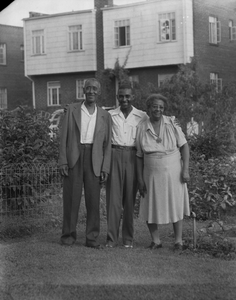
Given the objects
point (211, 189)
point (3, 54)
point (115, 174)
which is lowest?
point (211, 189)

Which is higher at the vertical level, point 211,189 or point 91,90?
point 91,90

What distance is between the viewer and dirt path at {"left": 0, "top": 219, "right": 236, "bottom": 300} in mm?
3812

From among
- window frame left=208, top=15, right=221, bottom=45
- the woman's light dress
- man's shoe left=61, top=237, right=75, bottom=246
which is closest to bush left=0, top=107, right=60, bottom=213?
man's shoe left=61, top=237, right=75, bottom=246

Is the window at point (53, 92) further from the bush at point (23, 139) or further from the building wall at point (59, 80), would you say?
the bush at point (23, 139)

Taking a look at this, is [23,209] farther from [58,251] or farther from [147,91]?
[147,91]

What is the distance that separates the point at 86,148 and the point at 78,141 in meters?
0.10

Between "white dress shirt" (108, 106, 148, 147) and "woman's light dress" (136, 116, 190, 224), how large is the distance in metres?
0.06

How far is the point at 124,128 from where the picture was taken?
225 inches

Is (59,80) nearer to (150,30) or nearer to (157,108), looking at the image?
(150,30)

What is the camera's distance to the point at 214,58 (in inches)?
188

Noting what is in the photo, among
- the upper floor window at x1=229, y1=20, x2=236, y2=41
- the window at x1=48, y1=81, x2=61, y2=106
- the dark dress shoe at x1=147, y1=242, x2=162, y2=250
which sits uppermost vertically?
the window at x1=48, y1=81, x2=61, y2=106

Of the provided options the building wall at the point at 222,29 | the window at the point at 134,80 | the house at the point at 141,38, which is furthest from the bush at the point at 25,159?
the building wall at the point at 222,29

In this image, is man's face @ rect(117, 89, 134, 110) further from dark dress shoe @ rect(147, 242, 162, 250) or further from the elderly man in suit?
dark dress shoe @ rect(147, 242, 162, 250)

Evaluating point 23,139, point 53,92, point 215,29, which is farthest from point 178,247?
point 53,92
